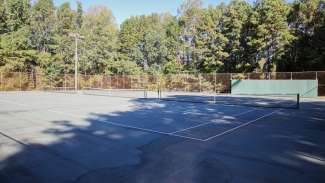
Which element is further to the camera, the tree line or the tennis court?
the tree line

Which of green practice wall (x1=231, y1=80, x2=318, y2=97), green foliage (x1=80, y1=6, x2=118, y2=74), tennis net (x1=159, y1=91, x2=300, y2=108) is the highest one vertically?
green foliage (x1=80, y1=6, x2=118, y2=74)

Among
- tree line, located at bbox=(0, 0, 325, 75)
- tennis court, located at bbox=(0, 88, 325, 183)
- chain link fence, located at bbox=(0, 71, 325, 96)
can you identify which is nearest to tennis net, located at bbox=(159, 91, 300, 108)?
chain link fence, located at bbox=(0, 71, 325, 96)

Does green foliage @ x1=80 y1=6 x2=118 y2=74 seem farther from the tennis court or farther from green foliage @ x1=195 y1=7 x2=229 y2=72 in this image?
the tennis court

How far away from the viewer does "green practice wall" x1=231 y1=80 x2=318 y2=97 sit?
2684 centimetres

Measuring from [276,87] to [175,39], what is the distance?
74.4 ft

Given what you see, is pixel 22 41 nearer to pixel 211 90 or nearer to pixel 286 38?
pixel 211 90

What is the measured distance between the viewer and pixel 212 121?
11031mm

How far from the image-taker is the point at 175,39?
154 feet

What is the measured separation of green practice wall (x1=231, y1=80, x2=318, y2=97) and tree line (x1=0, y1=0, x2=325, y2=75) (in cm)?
509

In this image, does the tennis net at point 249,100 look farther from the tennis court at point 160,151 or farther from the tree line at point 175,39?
the tree line at point 175,39

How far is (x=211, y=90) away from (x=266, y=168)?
93.6 ft

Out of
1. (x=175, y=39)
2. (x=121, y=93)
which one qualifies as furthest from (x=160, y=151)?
(x=175, y=39)

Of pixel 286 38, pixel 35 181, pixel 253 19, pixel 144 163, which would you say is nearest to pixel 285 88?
pixel 286 38

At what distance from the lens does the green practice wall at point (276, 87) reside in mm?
26844
